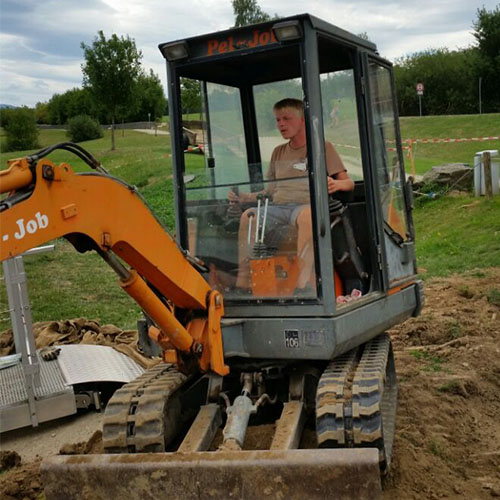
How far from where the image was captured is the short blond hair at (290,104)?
16.8 ft

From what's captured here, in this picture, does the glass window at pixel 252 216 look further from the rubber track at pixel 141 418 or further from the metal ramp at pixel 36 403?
the metal ramp at pixel 36 403

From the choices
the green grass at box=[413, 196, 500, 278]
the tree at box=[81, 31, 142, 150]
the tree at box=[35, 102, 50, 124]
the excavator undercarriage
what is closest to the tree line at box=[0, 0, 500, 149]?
the tree at box=[81, 31, 142, 150]

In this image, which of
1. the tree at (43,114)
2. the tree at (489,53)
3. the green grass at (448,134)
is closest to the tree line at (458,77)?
the tree at (489,53)

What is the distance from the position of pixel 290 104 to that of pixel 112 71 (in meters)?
34.2

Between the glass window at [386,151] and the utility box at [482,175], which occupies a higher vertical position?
the glass window at [386,151]

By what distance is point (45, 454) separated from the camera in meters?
5.83

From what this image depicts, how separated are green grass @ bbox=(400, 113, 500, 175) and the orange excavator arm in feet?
56.2

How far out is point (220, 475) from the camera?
364 centimetres

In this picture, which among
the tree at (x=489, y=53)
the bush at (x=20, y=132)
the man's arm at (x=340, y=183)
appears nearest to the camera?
the man's arm at (x=340, y=183)

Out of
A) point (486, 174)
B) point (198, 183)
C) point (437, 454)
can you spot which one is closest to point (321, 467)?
point (437, 454)

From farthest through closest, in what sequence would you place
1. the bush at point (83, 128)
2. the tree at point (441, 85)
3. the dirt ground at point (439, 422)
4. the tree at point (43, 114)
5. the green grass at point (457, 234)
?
the tree at point (43, 114) < the bush at point (83, 128) < the tree at point (441, 85) < the green grass at point (457, 234) < the dirt ground at point (439, 422)

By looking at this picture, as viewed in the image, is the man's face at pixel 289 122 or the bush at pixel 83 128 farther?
the bush at pixel 83 128

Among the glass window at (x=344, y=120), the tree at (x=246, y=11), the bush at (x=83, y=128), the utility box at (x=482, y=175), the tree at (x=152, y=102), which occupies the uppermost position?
the tree at (x=246, y=11)

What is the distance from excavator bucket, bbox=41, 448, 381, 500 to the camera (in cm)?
355
